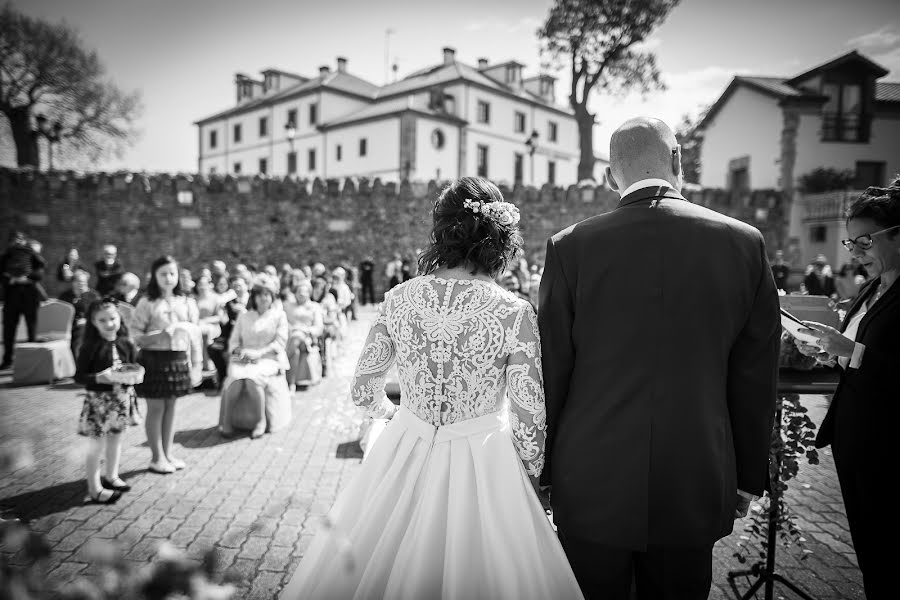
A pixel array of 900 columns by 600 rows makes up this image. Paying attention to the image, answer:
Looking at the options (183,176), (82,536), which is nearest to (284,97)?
(183,176)

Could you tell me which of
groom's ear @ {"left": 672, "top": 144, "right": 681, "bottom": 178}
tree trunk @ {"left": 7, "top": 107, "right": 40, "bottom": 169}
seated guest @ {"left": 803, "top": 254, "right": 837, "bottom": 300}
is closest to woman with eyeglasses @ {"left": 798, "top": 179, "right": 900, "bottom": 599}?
groom's ear @ {"left": 672, "top": 144, "right": 681, "bottom": 178}

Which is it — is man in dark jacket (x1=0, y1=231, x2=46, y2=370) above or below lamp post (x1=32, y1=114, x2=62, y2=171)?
below

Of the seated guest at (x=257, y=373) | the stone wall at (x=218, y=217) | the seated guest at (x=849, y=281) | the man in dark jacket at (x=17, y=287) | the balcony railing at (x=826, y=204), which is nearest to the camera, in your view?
the seated guest at (x=257, y=373)

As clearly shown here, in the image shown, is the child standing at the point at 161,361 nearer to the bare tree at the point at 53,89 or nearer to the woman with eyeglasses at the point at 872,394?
the woman with eyeglasses at the point at 872,394

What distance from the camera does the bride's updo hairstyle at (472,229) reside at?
2.09 m

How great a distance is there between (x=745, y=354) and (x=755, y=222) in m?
21.1

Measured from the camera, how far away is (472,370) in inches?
81.4

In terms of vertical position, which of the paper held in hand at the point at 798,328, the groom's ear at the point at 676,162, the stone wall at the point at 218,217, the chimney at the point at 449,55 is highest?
the chimney at the point at 449,55

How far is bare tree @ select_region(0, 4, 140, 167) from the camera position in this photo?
20.8 m

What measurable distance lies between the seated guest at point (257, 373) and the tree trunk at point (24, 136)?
22.5m

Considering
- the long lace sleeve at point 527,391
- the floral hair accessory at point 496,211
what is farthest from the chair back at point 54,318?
the long lace sleeve at point 527,391

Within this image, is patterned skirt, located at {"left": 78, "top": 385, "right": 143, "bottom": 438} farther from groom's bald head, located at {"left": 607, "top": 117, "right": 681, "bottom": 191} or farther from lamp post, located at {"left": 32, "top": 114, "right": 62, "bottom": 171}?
lamp post, located at {"left": 32, "top": 114, "right": 62, "bottom": 171}

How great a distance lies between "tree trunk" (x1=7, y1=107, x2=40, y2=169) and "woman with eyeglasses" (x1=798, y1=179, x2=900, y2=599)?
91.1 ft

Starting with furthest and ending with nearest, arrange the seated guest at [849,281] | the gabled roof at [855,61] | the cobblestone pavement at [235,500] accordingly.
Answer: the gabled roof at [855,61]
the seated guest at [849,281]
the cobblestone pavement at [235,500]
